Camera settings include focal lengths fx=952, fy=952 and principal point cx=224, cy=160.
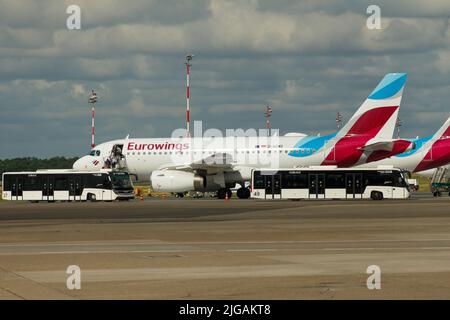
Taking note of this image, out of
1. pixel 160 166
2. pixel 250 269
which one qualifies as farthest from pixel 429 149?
pixel 250 269

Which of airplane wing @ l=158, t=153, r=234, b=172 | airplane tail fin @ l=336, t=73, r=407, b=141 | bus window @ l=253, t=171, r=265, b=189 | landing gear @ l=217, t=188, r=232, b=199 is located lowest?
landing gear @ l=217, t=188, r=232, b=199

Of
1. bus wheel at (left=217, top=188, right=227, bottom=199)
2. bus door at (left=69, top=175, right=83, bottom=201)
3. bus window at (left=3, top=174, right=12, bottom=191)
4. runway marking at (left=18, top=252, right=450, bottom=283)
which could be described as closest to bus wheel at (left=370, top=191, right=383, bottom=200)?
bus wheel at (left=217, top=188, right=227, bottom=199)

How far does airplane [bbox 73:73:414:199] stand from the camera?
82.9 meters

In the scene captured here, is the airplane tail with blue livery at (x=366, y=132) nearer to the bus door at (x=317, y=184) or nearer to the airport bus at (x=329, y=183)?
the airport bus at (x=329, y=183)

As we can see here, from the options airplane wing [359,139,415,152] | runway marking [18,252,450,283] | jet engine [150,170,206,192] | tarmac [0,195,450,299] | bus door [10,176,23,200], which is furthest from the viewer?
bus door [10,176,23,200]

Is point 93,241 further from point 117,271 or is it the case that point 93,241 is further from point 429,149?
point 429,149

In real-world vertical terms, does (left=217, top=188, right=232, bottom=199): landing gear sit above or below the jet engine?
below

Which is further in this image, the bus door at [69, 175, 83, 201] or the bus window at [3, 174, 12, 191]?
the bus window at [3, 174, 12, 191]

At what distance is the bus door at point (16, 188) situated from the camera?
8562 centimetres

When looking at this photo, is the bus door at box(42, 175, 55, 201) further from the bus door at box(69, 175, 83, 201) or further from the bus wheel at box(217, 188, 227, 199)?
the bus wheel at box(217, 188, 227, 199)

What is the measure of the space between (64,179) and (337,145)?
24.5 metres

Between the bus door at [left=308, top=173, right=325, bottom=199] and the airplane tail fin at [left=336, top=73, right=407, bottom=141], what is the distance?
729 cm

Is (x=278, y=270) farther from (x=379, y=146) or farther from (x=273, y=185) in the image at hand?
(x=379, y=146)

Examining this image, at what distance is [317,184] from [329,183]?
1.00m
